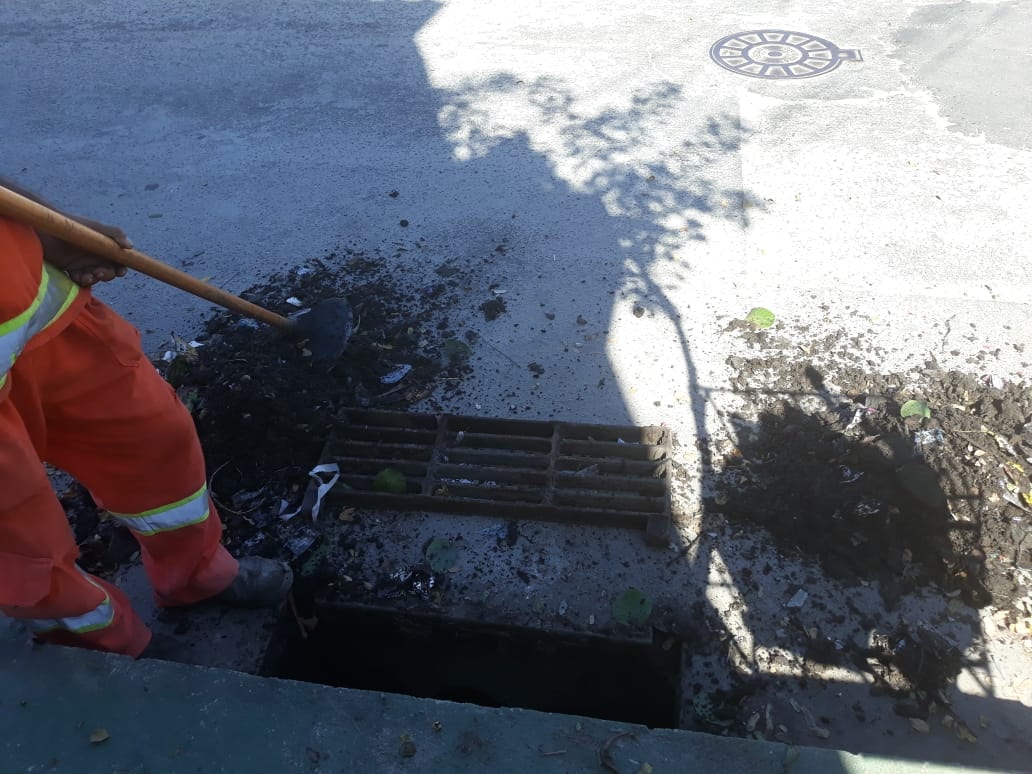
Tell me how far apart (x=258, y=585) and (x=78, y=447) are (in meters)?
0.83

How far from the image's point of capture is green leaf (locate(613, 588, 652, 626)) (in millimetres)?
2518

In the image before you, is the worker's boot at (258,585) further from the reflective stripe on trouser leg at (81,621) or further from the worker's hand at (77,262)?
the worker's hand at (77,262)

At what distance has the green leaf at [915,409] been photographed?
9.95 ft

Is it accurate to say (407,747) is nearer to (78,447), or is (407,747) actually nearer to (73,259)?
(78,447)

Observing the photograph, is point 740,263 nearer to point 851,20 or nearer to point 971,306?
point 971,306

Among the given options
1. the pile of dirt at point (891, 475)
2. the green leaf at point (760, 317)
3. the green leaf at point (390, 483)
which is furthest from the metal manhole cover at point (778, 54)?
the green leaf at point (390, 483)

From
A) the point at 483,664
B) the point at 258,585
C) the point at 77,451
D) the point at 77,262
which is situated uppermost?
the point at 77,262

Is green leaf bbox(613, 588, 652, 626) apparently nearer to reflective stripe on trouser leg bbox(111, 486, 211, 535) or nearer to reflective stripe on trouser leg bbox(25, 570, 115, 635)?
reflective stripe on trouser leg bbox(111, 486, 211, 535)

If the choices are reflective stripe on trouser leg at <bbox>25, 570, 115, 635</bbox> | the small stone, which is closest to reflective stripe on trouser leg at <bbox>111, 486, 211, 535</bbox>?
reflective stripe on trouser leg at <bbox>25, 570, 115, 635</bbox>

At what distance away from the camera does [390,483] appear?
2949mm

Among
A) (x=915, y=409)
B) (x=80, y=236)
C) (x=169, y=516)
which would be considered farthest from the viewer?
(x=915, y=409)

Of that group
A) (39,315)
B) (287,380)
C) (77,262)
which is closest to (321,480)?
(287,380)

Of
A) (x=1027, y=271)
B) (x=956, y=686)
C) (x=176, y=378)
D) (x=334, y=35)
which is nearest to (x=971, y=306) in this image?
(x=1027, y=271)

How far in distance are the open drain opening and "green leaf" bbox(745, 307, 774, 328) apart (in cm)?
180
